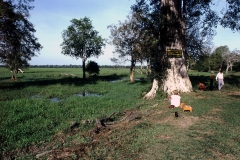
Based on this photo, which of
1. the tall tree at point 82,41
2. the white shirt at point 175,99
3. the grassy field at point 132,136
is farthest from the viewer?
the tall tree at point 82,41

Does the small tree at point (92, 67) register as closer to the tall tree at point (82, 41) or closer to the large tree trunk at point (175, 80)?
the tall tree at point (82, 41)

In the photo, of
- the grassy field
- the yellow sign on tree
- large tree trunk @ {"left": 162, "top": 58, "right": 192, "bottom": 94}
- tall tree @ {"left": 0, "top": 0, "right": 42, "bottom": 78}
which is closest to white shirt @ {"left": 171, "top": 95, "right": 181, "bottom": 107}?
the grassy field

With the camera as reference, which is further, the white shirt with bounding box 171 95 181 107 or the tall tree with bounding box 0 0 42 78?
the tall tree with bounding box 0 0 42 78

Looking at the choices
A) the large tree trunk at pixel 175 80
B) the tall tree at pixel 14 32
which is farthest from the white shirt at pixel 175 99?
the tall tree at pixel 14 32

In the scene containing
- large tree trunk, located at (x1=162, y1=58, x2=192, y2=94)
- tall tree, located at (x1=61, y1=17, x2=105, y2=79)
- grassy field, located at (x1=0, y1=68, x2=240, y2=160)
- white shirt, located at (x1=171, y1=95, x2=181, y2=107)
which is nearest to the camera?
grassy field, located at (x1=0, y1=68, x2=240, y2=160)

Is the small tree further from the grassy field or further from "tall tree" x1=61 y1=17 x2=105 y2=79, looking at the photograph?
the grassy field

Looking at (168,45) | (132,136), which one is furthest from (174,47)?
(132,136)

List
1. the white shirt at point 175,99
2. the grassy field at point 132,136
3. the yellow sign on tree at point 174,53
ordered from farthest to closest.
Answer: the yellow sign on tree at point 174,53, the white shirt at point 175,99, the grassy field at point 132,136

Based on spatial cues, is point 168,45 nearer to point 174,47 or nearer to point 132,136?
point 174,47

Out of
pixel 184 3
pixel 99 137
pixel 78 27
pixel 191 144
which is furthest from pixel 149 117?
pixel 78 27

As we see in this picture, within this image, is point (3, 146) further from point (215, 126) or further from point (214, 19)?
point (214, 19)

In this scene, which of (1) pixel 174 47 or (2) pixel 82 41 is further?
(2) pixel 82 41

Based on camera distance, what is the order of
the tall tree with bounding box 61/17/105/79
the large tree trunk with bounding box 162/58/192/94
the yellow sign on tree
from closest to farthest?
the yellow sign on tree < the large tree trunk with bounding box 162/58/192/94 < the tall tree with bounding box 61/17/105/79

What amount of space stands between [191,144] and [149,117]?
4.26m
